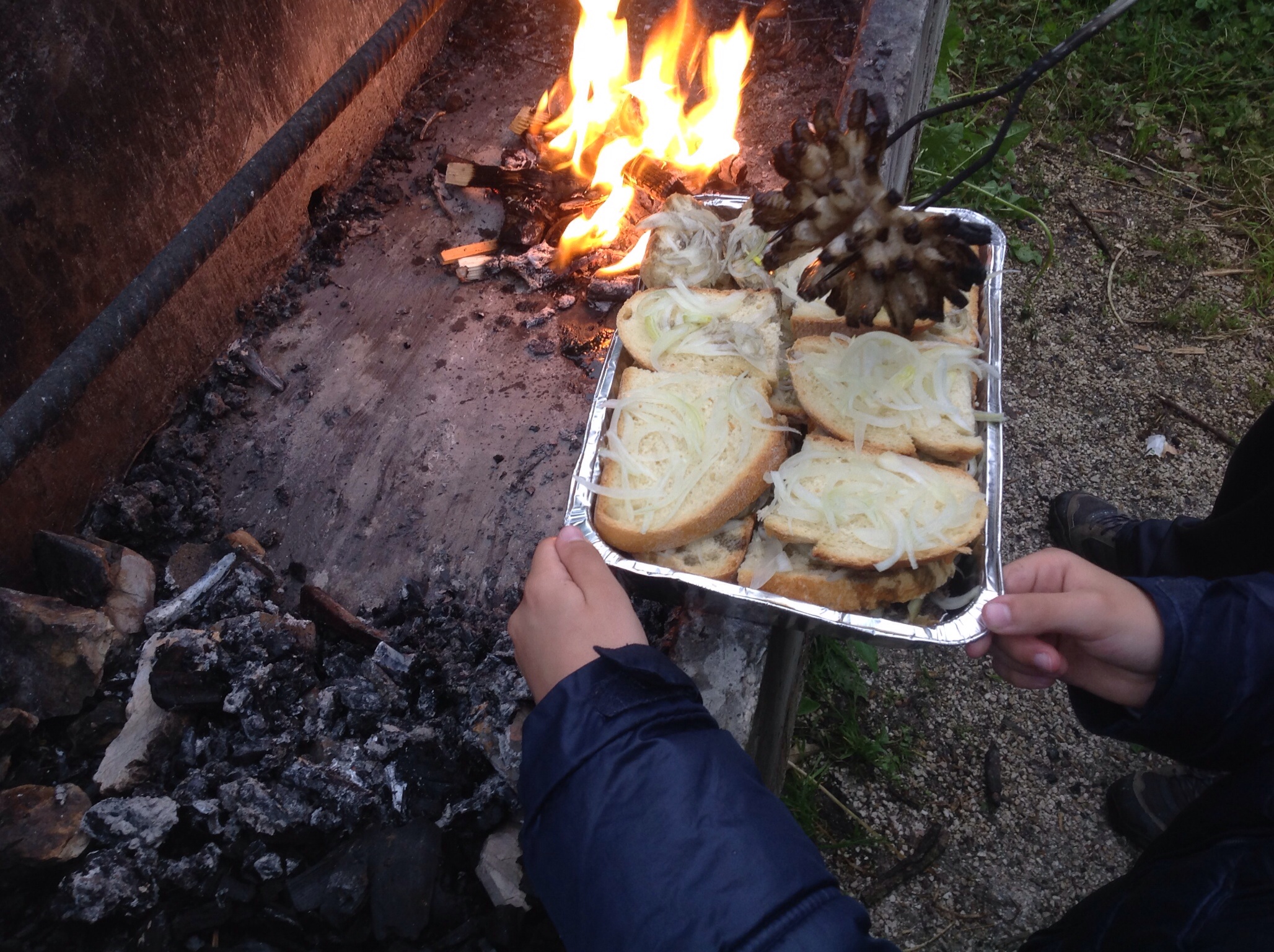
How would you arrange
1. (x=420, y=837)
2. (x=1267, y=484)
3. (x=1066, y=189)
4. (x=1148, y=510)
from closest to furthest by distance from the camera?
(x=420, y=837) → (x=1267, y=484) → (x=1148, y=510) → (x=1066, y=189)

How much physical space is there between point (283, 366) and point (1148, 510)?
4.46 metres

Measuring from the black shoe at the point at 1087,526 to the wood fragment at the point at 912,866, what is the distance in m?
1.50

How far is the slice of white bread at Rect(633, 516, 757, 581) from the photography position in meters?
2.35

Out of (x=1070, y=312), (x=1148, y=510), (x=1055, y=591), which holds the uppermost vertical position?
(x=1055, y=591)

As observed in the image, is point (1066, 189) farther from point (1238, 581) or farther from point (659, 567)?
point (659, 567)

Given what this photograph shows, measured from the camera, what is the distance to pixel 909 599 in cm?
229

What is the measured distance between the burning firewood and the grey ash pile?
1.60m

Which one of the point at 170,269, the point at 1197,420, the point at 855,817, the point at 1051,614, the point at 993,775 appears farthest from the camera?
the point at 1197,420

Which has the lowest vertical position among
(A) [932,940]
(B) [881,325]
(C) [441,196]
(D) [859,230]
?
(A) [932,940]

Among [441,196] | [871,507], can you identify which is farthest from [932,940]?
[441,196]

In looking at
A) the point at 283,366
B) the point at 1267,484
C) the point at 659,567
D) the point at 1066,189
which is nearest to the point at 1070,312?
the point at 1066,189

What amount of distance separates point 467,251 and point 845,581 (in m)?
2.76

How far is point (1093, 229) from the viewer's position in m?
5.20

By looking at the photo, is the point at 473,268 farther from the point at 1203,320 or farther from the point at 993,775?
the point at 1203,320
